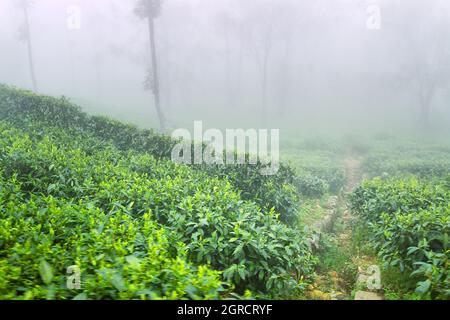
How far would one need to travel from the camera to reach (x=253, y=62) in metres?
80.3

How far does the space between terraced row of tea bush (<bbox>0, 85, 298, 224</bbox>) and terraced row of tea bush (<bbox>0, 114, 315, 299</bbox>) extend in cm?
139

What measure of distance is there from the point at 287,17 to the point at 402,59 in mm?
41348

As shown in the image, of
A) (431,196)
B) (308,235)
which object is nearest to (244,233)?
(308,235)

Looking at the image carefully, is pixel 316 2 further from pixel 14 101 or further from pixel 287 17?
pixel 14 101

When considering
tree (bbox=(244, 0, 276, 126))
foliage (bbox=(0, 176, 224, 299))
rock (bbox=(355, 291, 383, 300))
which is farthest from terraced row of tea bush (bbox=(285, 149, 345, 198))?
tree (bbox=(244, 0, 276, 126))

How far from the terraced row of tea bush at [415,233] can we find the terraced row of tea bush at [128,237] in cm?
154

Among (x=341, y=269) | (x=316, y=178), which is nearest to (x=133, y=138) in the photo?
(x=316, y=178)

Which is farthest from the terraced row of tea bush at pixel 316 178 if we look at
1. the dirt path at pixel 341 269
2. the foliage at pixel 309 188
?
the dirt path at pixel 341 269

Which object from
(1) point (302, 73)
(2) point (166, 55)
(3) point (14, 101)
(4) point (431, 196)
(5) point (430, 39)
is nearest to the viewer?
(4) point (431, 196)

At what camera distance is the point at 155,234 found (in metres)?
4.54

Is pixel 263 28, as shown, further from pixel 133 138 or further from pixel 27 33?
pixel 133 138

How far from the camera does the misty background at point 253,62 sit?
4034 centimetres

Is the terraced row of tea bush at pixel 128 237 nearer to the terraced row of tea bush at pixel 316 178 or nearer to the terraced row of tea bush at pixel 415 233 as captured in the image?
the terraced row of tea bush at pixel 415 233
